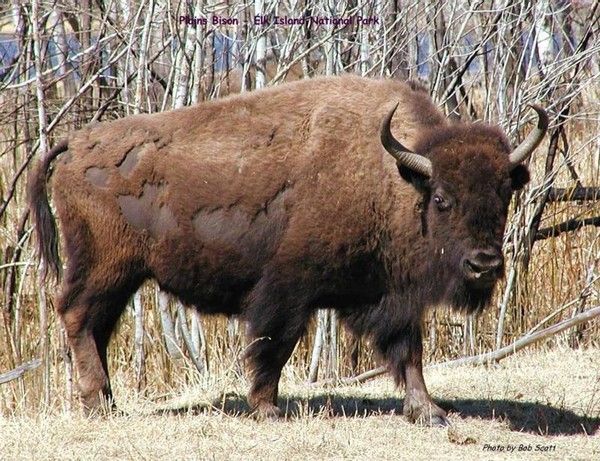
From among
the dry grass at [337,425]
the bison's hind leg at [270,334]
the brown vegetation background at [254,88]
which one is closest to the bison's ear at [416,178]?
the bison's hind leg at [270,334]

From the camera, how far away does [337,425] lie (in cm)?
588

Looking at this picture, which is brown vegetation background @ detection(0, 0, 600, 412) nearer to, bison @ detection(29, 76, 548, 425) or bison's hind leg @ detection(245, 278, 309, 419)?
bison @ detection(29, 76, 548, 425)

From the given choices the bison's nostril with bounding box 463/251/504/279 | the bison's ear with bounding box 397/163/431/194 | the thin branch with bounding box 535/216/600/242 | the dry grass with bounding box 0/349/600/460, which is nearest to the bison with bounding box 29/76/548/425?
the bison's ear with bounding box 397/163/431/194

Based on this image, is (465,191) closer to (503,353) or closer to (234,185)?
(234,185)

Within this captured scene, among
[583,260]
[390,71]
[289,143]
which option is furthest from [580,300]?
[289,143]

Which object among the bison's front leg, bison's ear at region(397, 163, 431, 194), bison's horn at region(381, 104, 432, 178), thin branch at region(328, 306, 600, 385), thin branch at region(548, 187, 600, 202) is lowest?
thin branch at region(328, 306, 600, 385)

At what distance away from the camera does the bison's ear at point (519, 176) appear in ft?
20.1

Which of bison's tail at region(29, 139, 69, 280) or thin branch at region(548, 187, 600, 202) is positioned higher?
bison's tail at region(29, 139, 69, 280)

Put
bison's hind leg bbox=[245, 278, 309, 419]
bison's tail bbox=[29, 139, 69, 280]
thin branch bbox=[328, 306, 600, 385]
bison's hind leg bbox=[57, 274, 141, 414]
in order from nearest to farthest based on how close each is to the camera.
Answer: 1. bison's hind leg bbox=[245, 278, 309, 419]
2. bison's hind leg bbox=[57, 274, 141, 414]
3. bison's tail bbox=[29, 139, 69, 280]
4. thin branch bbox=[328, 306, 600, 385]

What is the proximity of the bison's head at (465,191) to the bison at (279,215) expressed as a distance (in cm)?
1

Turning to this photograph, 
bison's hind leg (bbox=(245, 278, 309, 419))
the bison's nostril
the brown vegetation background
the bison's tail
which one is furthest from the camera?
the brown vegetation background

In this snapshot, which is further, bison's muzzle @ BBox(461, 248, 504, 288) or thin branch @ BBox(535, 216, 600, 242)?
thin branch @ BBox(535, 216, 600, 242)

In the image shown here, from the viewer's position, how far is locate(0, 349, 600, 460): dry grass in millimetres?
5246

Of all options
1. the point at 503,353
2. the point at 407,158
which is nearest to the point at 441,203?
the point at 407,158
